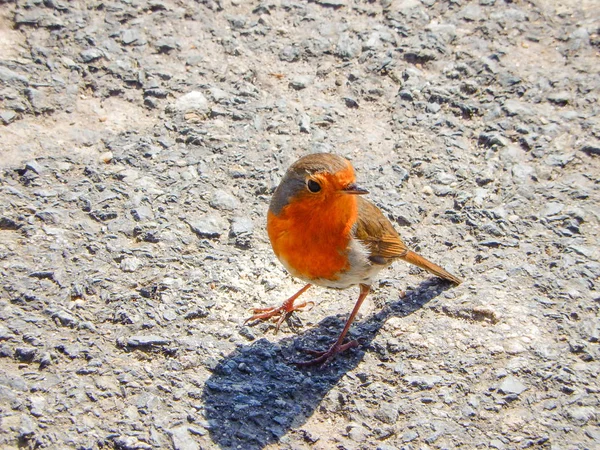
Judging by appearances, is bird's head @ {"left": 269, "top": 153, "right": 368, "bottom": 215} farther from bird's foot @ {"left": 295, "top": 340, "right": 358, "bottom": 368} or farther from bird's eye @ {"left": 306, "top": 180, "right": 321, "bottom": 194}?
bird's foot @ {"left": 295, "top": 340, "right": 358, "bottom": 368}

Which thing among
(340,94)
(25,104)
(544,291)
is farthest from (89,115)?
(544,291)

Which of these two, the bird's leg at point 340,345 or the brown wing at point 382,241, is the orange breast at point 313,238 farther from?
the bird's leg at point 340,345

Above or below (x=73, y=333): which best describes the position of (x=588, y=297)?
above

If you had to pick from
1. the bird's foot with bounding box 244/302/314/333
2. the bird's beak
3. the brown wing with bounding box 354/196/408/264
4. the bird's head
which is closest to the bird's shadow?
the bird's foot with bounding box 244/302/314/333

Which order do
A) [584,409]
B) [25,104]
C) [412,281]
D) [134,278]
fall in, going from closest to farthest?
[584,409]
[134,278]
[412,281]
[25,104]

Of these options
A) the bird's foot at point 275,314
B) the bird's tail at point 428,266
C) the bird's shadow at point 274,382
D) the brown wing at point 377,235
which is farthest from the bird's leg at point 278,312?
the bird's tail at point 428,266

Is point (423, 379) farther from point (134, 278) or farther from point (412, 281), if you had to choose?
point (134, 278)

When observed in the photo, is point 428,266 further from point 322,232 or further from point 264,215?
point 264,215
